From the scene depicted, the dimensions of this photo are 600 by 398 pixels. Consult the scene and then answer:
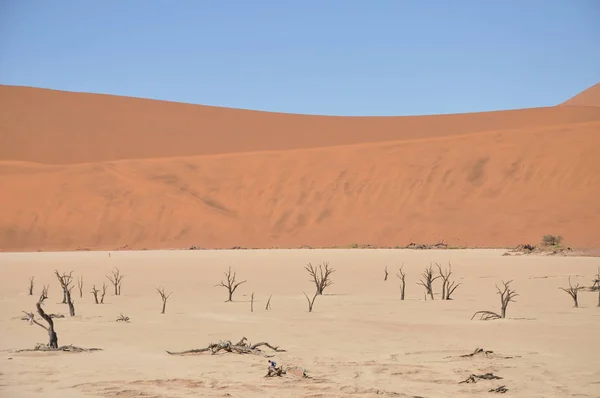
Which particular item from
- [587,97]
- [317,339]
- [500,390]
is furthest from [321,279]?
[587,97]

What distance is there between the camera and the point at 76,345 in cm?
861

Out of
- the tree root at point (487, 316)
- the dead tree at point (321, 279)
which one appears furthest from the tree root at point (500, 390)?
the dead tree at point (321, 279)

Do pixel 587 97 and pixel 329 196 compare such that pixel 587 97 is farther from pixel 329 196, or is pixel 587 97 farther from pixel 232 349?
pixel 232 349

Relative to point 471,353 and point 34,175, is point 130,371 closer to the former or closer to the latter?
point 471,353

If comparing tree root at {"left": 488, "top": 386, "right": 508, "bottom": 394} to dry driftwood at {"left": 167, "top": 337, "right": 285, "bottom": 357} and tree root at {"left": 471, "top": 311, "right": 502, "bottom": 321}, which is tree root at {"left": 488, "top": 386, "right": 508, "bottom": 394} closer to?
dry driftwood at {"left": 167, "top": 337, "right": 285, "bottom": 357}

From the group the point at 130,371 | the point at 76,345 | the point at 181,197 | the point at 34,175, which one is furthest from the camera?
the point at 34,175

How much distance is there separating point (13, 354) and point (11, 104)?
63.9 m

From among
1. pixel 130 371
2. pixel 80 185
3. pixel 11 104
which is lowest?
pixel 130 371

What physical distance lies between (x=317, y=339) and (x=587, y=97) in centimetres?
13535

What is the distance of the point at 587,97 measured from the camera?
5290 inches

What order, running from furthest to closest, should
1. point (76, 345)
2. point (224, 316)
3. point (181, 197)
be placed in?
point (181, 197) < point (224, 316) < point (76, 345)

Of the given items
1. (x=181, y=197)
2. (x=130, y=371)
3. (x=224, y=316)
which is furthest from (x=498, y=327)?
(x=181, y=197)

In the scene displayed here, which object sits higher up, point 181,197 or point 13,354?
point 181,197

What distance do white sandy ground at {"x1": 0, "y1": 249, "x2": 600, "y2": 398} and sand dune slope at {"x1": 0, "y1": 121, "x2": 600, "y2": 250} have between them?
17.6m
